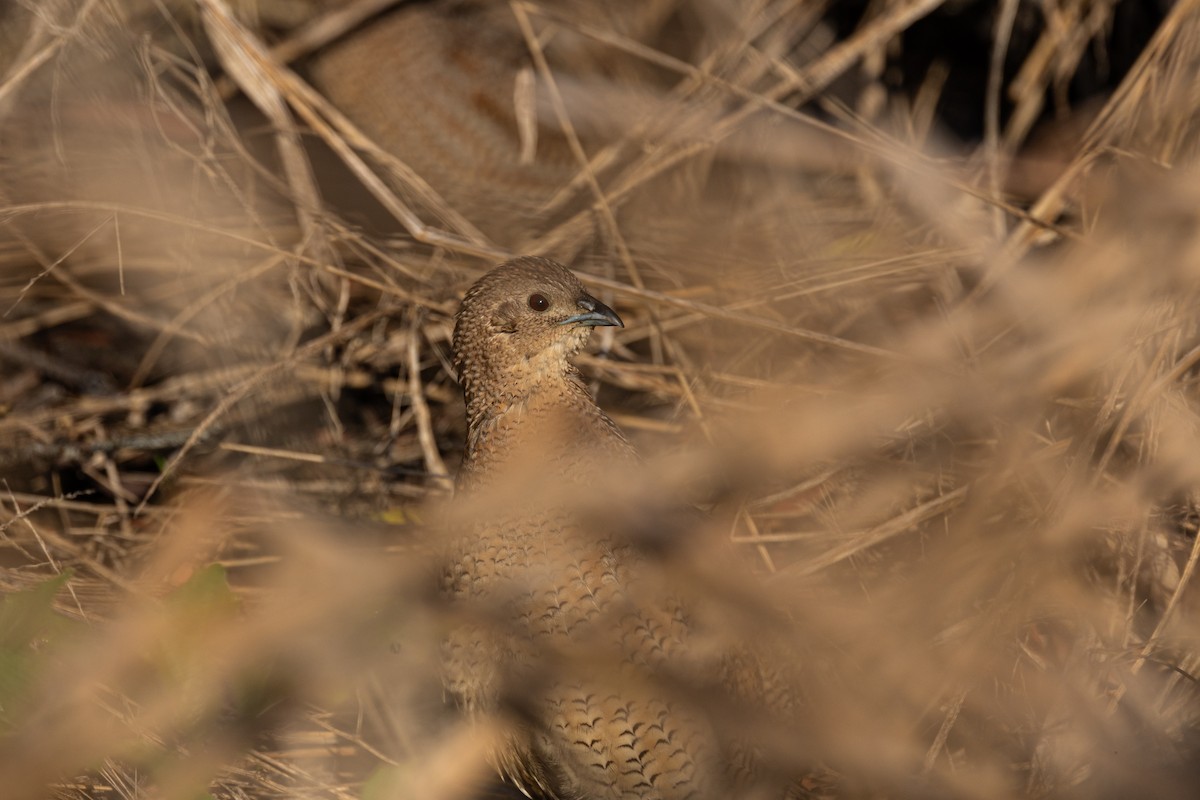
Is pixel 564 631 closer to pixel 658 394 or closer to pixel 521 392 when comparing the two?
pixel 521 392

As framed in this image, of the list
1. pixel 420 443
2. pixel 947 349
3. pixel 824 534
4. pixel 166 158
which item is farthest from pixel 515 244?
pixel 947 349

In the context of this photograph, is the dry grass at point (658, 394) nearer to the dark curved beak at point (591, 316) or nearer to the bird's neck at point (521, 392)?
the dark curved beak at point (591, 316)

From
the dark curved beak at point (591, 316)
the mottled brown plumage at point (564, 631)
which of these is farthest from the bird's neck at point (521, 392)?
the dark curved beak at point (591, 316)

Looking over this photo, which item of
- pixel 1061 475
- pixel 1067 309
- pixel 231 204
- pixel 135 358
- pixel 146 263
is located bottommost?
pixel 135 358

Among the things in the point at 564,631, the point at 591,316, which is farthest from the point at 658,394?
the point at 564,631

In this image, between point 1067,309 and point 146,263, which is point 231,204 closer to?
point 146,263

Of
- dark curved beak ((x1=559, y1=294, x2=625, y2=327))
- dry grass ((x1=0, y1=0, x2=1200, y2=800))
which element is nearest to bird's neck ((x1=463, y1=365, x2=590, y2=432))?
dark curved beak ((x1=559, y1=294, x2=625, y2=327))
